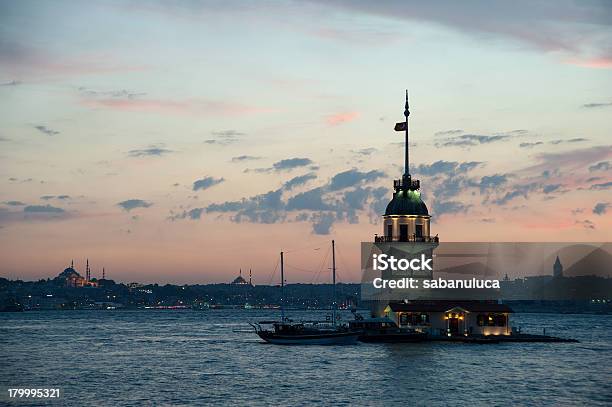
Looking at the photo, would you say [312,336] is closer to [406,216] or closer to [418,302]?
[418,302]

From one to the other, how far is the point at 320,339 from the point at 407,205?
2303 centimetres

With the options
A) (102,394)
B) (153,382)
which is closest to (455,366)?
(153,382)

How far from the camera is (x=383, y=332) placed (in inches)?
5123

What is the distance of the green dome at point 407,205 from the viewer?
13938cm

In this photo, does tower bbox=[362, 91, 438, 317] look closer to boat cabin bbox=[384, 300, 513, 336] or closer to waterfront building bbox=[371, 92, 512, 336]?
waterfront building bbox=[371, 92, 512, 336]

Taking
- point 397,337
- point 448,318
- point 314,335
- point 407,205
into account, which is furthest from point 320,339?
point 407,205

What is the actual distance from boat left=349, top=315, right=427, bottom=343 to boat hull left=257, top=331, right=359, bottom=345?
167 centimetres

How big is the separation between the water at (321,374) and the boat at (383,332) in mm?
1593

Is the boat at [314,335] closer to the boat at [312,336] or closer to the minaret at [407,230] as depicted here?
the boat at [312,336]

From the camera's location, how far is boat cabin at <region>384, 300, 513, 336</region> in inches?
5054

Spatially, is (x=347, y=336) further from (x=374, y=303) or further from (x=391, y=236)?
(x=391, y=236)

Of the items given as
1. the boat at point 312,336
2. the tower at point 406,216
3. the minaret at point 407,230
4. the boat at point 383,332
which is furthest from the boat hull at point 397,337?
the tower at point 406,216

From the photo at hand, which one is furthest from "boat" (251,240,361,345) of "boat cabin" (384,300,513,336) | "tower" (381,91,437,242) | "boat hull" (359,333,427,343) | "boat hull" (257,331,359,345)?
"tower" (381,91,437,242)

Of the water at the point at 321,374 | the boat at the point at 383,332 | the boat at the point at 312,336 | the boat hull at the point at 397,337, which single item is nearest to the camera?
the water at the point at 321,374
